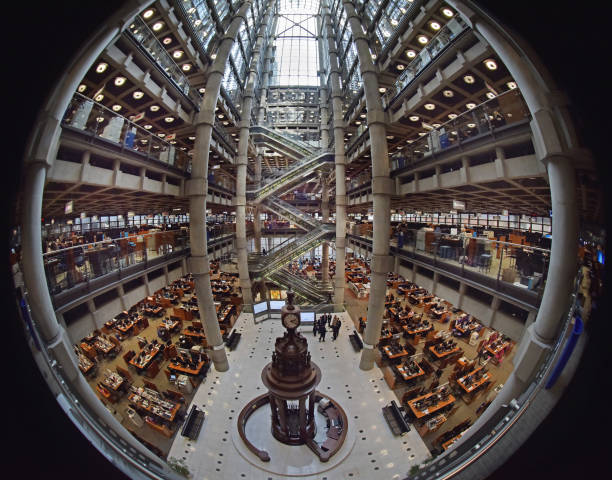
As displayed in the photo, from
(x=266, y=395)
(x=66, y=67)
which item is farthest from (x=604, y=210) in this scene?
(x=266, y=395)

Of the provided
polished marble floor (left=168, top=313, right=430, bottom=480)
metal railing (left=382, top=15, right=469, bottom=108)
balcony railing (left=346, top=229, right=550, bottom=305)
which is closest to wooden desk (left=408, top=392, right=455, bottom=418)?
polished marble floor (left=168, top=313, right=430, bottom=480)

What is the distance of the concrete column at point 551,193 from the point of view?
190cm

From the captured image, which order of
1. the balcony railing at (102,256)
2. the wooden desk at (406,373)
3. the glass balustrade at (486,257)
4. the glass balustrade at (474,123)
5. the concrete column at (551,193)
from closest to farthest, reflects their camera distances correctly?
1. the concrete column at (551,193)
2. the glass balustrade at (486,257)
3. the balcony railing at (102,256)
4. the glass balustrade at (474,123)
5. the wooden desk at (406,373)

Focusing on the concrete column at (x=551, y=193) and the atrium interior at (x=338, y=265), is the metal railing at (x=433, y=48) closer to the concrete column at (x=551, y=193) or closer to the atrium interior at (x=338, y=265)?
the atrium interior at (x=338, y=265)

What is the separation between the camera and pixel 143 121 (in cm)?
1098

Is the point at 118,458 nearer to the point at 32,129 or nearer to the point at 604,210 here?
the point at 32,129

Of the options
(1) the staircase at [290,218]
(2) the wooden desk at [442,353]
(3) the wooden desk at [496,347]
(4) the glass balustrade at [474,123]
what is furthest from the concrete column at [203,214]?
(3) the wooden desk at [496,347]

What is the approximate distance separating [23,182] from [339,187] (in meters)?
14.9

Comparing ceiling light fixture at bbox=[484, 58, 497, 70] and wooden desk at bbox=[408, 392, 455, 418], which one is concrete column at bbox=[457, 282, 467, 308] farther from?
ceiling light fixture at bbox=[484, 58, 497, 70]

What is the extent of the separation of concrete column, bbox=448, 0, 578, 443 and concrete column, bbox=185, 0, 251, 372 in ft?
32.2

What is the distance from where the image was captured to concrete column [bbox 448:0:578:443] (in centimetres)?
190

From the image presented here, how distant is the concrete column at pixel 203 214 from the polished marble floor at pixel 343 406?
1362 millimetres

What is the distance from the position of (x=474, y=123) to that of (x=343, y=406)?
1041cm

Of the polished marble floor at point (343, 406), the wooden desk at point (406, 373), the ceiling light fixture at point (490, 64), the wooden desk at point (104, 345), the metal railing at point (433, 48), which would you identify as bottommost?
the polished marble floor at point (343, 406)
